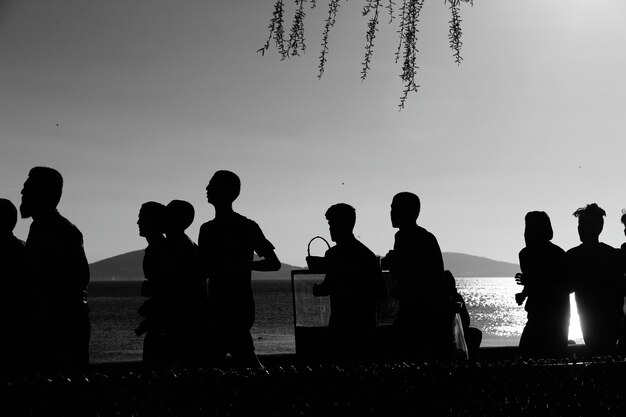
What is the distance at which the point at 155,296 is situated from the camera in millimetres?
6023

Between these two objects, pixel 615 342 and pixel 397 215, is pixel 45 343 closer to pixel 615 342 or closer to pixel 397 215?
pixel 397 215

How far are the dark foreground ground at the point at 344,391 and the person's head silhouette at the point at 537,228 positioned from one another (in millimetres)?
2092

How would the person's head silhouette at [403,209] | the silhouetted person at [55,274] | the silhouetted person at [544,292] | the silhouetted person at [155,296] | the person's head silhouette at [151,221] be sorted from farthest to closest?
the silhouetted person at [544,292], the person's head silhouette at [151,221], the person's head silhouette at [403,209], the silhouetted person at [155,296], the silhouetted person at [55,274]

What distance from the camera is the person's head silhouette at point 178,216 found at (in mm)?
6180

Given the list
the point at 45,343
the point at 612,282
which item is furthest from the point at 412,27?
the point at 612,282

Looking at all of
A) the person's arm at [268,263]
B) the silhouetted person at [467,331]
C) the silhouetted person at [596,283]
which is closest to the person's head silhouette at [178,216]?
the person's arm at [268,263]

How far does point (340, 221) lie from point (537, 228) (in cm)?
183

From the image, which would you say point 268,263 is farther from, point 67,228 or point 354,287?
point 67,228

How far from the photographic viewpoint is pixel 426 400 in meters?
4.10

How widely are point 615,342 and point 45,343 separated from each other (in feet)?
16.5

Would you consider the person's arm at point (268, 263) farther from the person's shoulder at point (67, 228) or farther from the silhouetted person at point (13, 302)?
the silhouetted person at point (13, 302)

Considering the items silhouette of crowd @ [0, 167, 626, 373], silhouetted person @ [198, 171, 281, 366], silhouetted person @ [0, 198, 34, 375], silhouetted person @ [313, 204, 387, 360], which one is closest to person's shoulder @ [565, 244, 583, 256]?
silhouette of crowd @ [0, 167, 626, 373]

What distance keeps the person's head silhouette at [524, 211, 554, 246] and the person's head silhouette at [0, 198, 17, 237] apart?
409cm

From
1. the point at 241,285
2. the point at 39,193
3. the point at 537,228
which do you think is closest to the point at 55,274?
the point at 39,193
